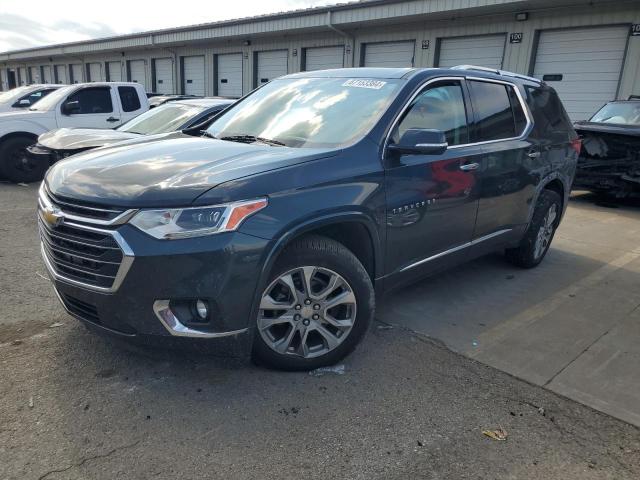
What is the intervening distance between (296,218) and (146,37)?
88.5 ft

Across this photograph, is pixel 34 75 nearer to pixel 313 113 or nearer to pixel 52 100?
pixel 52 100

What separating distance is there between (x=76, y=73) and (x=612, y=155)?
36681mm

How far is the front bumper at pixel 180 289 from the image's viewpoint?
254cm

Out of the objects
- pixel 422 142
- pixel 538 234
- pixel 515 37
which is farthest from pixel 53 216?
pixel 515 37

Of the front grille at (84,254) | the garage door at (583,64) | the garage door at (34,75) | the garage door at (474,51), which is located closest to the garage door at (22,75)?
the garage door at (34,75)

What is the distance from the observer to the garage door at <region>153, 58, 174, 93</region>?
1048 inches

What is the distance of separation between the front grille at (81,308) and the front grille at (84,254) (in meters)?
0.14

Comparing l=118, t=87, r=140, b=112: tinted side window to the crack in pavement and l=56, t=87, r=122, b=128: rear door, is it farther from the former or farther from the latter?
the crack in pavement

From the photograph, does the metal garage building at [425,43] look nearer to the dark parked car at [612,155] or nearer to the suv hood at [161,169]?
the dark parked car at [612,155]

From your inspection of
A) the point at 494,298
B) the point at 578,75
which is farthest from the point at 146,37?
the point at 494,298

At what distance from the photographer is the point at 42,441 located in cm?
246

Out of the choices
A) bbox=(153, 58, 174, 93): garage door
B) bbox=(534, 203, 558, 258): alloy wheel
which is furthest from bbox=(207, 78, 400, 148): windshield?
bbox=(153, 58, 174, 93): garage door

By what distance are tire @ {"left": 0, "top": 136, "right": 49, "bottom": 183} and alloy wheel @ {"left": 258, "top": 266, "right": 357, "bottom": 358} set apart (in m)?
8.63

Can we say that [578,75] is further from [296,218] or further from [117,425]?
[117,425]
